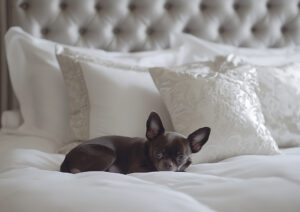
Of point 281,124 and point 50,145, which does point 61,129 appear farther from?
point 281,124

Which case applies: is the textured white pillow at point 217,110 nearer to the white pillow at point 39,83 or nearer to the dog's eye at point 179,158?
the dog's eye at point 179,158

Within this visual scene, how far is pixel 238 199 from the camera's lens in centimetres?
94

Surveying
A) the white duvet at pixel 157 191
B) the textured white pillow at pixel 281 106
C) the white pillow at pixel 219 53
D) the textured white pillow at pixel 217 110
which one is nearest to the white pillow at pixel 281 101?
the textured white pillow at pixel 281 106

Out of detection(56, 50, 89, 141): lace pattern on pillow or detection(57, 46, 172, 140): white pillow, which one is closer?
detection(57, 46, 172, 140): white pillow

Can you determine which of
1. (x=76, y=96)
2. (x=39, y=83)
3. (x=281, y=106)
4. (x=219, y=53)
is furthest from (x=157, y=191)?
(x=219, y=53)

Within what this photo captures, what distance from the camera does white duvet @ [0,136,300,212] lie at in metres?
0.90

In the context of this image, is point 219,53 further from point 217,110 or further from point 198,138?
point 198,138

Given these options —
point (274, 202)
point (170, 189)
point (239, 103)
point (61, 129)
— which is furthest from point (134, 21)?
point (274, 202)

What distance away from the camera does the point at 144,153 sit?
4.86 ft

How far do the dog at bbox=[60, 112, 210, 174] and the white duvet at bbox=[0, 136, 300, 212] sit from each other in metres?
0.18

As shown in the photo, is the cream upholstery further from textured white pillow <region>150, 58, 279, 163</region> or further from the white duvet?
the white duvet

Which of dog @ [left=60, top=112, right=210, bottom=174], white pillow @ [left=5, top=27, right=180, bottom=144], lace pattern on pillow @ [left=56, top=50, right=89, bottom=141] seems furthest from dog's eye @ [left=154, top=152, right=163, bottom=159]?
white pillow @ [left=5, top=27, right=180, bottom=144]

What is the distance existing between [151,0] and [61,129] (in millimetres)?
941

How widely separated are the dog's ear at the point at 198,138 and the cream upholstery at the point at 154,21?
41.2 inches
